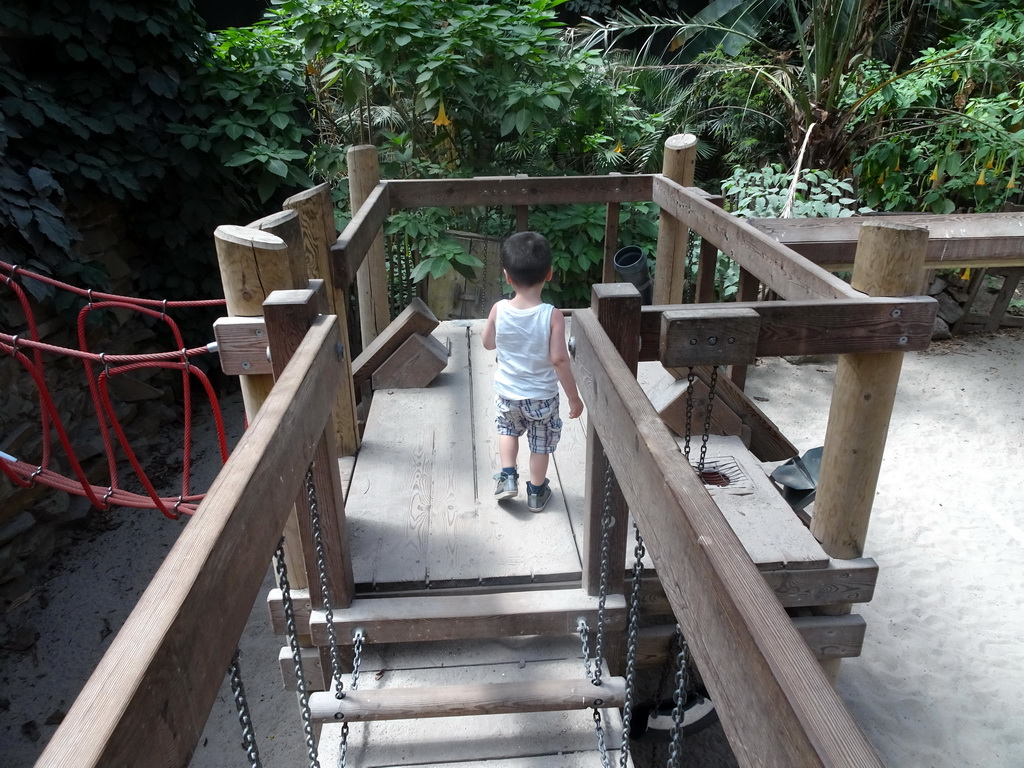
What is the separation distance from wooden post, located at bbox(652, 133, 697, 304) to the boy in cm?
139

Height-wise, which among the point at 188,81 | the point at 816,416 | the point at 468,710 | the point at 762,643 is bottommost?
the point at 816,416

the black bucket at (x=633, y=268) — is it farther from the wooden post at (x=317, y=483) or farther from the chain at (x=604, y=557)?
the wooden post at (x=317, y=483)

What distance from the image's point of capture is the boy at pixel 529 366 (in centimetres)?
232

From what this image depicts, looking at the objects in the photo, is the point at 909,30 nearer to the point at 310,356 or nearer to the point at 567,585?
the point at 567,585

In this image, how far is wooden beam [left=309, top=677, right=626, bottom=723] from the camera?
183 centimetres

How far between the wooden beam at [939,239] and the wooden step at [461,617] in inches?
66.3

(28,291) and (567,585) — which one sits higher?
(28,291)

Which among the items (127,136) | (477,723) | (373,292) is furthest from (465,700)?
(127,136)

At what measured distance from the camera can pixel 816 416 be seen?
550cm

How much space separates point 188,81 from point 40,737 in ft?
13.2

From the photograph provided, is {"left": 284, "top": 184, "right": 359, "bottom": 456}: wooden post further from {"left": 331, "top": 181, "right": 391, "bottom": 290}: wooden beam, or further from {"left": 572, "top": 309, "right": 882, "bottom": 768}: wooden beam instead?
{"left": 572, "top": 309, "right": 882, "bottom": 768}: wooden beam

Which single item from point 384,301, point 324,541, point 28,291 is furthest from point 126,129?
point 324,541

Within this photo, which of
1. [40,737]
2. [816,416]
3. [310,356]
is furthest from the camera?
[816,416]

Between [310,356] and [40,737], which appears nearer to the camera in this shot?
[310,356]
